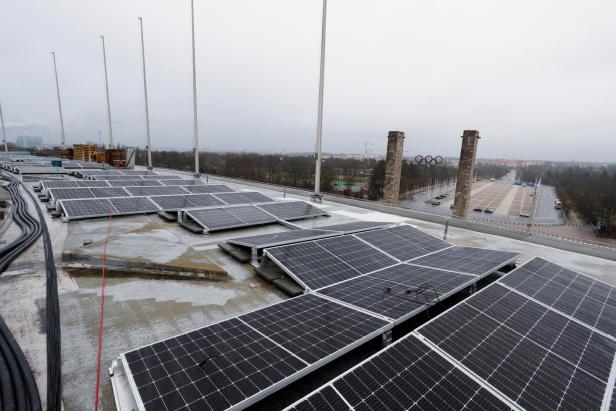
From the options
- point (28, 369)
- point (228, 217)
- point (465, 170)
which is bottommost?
point (28, 369)

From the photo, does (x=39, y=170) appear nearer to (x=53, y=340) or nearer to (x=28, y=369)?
(x=53, y=340)

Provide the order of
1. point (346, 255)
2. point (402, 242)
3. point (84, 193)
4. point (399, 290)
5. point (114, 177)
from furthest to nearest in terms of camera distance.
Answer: point (114, 177), point (84, 193), point (402, 242), point (346, 255), point (399, 290)

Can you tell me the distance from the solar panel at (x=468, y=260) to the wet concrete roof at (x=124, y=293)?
4577mm

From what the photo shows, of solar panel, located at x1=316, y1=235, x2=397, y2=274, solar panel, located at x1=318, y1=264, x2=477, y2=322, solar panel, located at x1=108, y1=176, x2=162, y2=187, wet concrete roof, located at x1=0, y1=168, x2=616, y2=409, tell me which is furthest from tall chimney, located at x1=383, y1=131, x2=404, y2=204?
solar panel, located at x1=108, y1=176, x2=162, y2=187

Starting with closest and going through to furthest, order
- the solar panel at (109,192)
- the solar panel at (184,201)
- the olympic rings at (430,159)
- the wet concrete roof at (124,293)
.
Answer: the wet concrete roof at (124,293)
the solar panel at (184,201)
the solar panel at (109,192)
the olympic rings at (430,159)

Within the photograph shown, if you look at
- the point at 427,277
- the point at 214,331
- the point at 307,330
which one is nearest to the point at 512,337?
the point at 427,277

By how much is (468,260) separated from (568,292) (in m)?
3.09

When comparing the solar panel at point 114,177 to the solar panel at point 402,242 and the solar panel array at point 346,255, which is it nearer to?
the solar panel array at point 346,255

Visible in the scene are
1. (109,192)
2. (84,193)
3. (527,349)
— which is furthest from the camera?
(109,192)

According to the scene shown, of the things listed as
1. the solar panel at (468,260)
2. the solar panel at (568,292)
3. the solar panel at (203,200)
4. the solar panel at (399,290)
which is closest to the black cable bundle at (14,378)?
the solar panel at (399,290)

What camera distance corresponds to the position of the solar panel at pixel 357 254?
11.5 meters

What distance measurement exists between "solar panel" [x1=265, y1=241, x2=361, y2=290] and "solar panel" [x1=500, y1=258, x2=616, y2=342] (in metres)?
5.17

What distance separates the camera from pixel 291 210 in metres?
21.6

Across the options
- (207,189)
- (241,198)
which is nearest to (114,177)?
(207,189)
